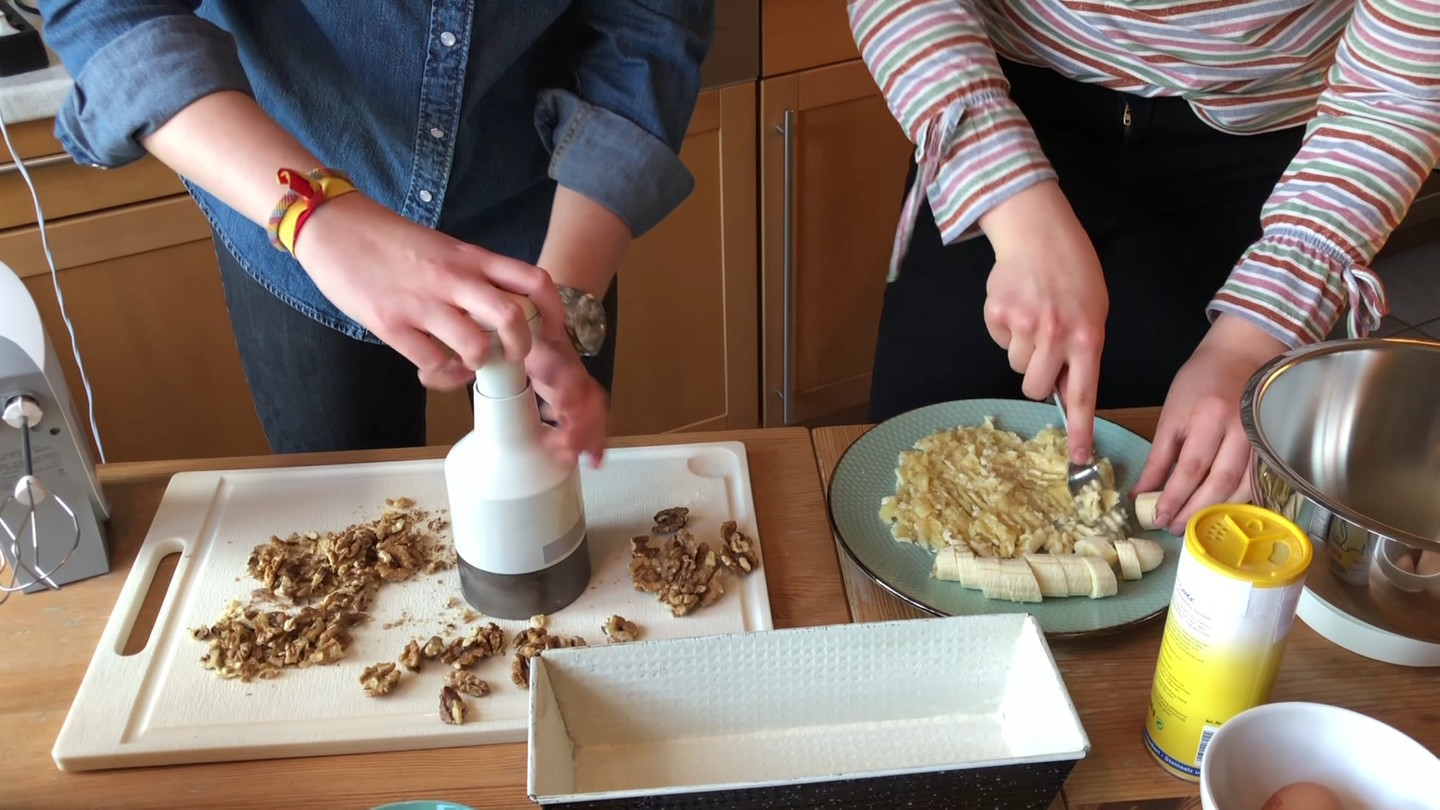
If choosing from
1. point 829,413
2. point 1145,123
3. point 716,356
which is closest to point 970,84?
point 1145,123

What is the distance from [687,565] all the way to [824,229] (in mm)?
1344

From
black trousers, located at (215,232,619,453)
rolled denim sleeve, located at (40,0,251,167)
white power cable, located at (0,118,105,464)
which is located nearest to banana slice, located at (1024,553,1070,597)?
black trousers, located at (215,232,619,453)

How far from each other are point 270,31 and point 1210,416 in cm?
80

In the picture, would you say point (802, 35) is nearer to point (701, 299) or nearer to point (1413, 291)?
point (701, 299)

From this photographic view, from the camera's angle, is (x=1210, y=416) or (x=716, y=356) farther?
(x=716, y=356)

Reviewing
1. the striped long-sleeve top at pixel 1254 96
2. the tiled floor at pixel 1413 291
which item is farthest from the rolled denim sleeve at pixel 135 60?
the tiled floor at pixel 1413 291

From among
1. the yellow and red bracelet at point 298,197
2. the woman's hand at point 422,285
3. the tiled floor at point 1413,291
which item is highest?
the yellow and red bracelet at point 298,197

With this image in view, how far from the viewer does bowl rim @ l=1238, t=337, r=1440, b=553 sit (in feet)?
1.97

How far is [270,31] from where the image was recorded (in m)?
0.91

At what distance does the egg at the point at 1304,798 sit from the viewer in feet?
1.72

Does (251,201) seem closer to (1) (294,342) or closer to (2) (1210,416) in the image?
(1) (294,342)

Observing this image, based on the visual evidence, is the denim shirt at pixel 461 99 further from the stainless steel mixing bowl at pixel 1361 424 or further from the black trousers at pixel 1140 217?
the stainless steel mixing bowl at pixel 1361 424

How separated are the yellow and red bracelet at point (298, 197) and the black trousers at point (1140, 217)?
0.60 meters

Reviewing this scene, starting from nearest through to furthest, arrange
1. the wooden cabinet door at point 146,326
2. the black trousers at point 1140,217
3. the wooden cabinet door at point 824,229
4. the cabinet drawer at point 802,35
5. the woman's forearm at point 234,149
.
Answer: the woman's forearm at point 234,149, the black trousers at point 1140,217, the wooden cabinet door at point 146,326, the cabinet drawer at point 802,35, the wooden cabinet door at point 824,229
